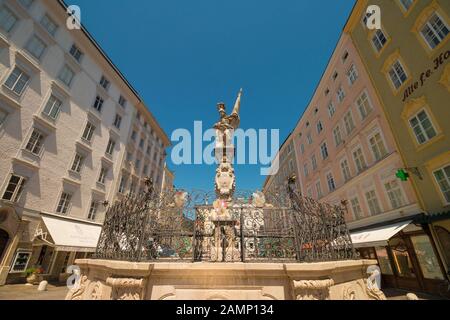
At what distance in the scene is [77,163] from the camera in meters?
18.9

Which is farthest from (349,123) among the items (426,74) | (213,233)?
(213,233)

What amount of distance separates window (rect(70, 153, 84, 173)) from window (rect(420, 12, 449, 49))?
91.9 feet

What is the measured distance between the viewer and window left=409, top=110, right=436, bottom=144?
1169cm

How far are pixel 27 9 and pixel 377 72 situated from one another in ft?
93.2

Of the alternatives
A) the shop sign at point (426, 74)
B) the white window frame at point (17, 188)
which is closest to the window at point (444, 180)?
the shop sign at point (426, 74)

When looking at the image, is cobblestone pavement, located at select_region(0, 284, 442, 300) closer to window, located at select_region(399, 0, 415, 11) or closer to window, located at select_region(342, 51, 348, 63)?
window, located at select_region(399, 0, 415, 11)

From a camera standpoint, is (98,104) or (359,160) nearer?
(359,160)

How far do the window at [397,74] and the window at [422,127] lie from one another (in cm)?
288

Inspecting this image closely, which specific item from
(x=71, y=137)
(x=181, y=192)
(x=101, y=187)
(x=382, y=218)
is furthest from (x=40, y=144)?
(x=382, y=218)

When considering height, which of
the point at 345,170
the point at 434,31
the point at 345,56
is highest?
the point at 345,56

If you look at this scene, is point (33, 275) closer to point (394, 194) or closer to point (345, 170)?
point (394, 194)

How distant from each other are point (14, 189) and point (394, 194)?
26554mm

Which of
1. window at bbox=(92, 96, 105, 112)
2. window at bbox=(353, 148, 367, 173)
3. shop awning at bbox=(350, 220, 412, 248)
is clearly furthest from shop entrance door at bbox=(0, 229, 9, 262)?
window at bbox=(353, 148, 367, 173)
